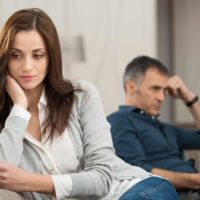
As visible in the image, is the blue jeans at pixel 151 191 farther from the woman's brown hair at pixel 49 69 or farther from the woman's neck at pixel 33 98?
the woman's neck at pixel 33 98

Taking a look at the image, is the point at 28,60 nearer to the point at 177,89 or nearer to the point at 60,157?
Answer: the point at 60,157

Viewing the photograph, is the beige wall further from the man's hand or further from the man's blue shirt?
the man's blue shirt

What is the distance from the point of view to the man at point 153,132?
2.33 m

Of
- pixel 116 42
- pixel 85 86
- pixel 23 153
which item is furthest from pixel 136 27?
pixel 23 153

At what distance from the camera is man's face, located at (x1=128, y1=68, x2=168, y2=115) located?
8.75 feet

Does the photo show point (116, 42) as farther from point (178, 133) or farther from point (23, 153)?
point (23, 153)

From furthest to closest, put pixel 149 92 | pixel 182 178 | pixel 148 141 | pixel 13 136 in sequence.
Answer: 1. pixel 149 92
2. pixel 148 141
3. pixel 182 178
4. pixel 13 136

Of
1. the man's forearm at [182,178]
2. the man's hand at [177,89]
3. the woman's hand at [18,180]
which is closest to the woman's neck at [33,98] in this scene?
the woman's hand at [18,180]

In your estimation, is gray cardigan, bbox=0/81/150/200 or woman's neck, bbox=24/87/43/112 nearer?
gray cardigan, bbox=0/81/150/200

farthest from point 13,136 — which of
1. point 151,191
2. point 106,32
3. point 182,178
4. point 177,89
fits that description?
point 106,32

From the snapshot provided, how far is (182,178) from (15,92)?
0.91 metres

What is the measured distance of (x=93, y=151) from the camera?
1728 millimetres

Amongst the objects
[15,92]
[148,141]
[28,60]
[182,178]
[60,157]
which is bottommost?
[182,178]

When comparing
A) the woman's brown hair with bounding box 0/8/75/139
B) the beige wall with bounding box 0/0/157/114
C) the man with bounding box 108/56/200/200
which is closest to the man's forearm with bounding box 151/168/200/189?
the man with bounding box 108/56/200/200
